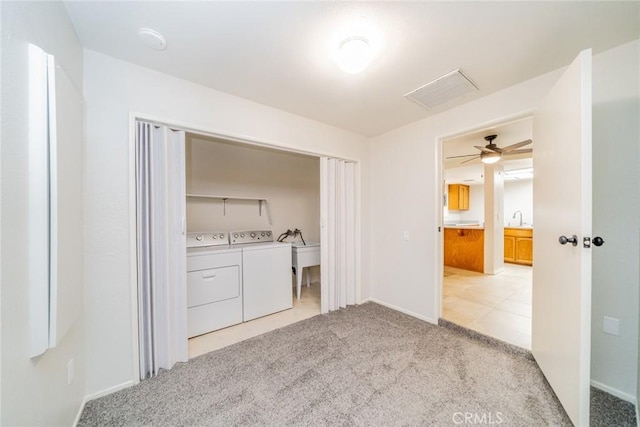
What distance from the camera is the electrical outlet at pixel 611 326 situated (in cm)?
149

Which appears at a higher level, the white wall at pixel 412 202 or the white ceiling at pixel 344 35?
the white ceiling at pixel 344 35

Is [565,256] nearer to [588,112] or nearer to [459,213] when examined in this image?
[588,112]

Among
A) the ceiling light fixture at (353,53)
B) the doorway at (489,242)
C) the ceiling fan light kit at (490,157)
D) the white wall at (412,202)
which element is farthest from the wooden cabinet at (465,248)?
the ceiling light fixture at (353,53)

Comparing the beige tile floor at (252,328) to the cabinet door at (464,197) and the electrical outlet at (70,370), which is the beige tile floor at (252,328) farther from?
the cabinet door at (464,197)

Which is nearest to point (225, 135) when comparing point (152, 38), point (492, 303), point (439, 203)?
point (152, 38)

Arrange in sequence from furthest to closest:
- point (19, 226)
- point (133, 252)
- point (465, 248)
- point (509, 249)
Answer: point (509, 249) → point (465, 248) → point (133, 252) → point (19, 226)

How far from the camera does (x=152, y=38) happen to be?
1.41 m

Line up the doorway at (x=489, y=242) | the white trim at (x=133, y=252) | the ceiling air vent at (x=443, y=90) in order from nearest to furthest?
the white trim at (x=133, y=252) → the ceiling air vent at (x=443, y=90) → the doorway at (x=489, y=242)

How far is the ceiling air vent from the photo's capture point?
5.98 ft

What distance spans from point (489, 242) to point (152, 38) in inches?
212

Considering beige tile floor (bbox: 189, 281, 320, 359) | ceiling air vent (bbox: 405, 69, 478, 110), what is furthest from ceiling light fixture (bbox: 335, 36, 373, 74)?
beige tile floor (bbox: 189, 281, 320, 359)

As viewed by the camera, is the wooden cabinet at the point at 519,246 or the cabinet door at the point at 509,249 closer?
the wooden cabinet at the point at 519,246

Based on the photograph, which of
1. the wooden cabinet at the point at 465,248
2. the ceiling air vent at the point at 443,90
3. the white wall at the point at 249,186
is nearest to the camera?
the ceiling air vent at the point at 443,90

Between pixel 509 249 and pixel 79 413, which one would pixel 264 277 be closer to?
pixel 79 413
